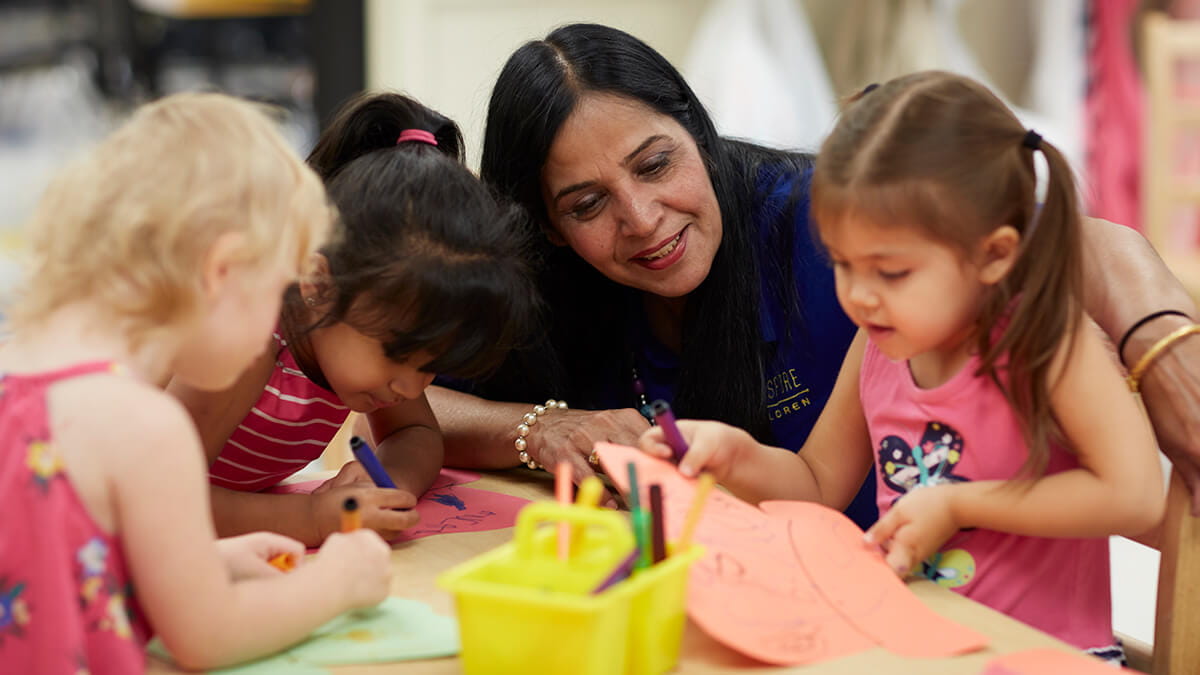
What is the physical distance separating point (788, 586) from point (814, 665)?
0.30 feet

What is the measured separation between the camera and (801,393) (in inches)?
56.4

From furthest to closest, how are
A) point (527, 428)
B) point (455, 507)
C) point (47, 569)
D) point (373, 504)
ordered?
point (527, 428)
point (455, 507)
point (373, 504)
point (47, 569)

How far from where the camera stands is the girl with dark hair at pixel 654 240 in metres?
1.37

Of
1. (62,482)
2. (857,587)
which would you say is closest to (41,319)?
(62,482)

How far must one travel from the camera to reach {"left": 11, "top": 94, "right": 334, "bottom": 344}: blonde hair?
2.50 ft

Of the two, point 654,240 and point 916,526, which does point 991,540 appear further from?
point 654,240

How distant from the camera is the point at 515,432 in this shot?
53.2 inches

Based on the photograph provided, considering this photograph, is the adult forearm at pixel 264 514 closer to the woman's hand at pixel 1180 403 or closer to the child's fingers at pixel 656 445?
the child's fingers at pixel 656 445

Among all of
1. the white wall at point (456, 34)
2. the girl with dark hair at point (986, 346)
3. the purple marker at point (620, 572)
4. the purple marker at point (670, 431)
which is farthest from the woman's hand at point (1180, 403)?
the white wall at point (456, 34)

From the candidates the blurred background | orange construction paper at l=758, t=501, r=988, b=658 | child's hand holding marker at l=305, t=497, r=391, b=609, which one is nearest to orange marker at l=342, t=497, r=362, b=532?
child's hand holding marker at l=305, t=497, r=391, b=609

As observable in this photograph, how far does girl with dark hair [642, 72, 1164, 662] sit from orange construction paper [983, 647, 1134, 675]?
5.3 inches

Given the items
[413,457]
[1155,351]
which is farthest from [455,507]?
[1155,351]

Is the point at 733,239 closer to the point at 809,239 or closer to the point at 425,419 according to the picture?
the point at 809,239

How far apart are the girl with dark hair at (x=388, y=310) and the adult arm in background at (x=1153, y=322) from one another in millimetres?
530
